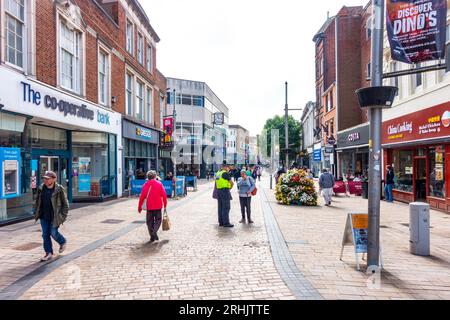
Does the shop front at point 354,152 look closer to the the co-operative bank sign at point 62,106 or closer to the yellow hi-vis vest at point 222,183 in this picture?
the yellow hi-vis vest at point 222,183

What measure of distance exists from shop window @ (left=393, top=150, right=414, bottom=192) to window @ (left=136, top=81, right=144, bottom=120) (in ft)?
50.5

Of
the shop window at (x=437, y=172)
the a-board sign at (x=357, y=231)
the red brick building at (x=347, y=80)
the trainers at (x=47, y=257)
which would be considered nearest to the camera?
the a-board sign at (x=357, y=231)

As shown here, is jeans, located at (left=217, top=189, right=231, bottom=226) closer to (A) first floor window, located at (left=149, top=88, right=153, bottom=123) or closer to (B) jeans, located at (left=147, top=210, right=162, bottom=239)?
(B) jeans, located at (left=147, top=210, right=162, bottom=239)

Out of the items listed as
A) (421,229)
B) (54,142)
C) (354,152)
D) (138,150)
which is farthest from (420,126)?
(138,150)

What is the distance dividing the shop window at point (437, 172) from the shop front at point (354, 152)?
5770 mm

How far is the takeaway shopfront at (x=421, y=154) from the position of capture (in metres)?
12.2

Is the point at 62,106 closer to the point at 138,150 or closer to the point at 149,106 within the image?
the point at 138,150

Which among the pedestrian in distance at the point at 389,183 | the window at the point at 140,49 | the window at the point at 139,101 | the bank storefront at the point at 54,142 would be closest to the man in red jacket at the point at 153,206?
the bank storefront at the point at 54,142

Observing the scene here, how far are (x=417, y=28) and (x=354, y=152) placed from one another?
2054 cm

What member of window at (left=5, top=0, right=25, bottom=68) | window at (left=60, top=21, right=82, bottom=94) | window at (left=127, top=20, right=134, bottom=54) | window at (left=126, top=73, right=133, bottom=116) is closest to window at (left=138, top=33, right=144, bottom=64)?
window at (left=127, top=20, right=134, bottom=54)

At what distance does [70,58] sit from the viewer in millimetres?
13578

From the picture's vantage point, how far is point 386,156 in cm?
1753
